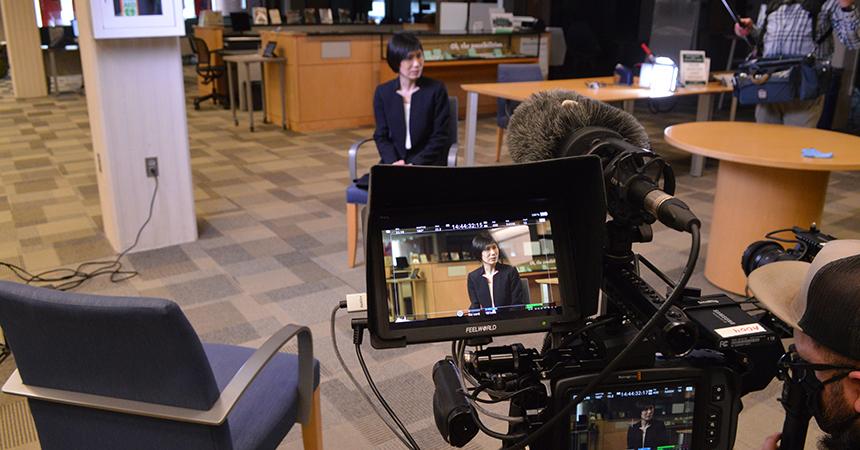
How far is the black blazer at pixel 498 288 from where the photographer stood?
1.07 m

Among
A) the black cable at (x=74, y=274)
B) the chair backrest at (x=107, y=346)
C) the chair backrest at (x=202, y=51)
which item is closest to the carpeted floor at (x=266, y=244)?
the black cable at (x=74, y=274)

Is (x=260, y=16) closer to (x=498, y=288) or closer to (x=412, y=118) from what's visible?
(x=412, y=118)

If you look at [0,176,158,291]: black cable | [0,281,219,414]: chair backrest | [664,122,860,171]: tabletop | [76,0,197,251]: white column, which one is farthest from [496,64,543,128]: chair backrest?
[0,281,219,414]: chair backrest

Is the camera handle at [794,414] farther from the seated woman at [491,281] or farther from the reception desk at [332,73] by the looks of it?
the reception desk at [332,73]

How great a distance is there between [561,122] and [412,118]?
8.60 ft

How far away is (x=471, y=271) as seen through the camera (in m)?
1.08

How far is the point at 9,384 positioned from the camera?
1.49 m

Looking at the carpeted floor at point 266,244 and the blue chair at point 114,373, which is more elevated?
the blue chair at point 114,373

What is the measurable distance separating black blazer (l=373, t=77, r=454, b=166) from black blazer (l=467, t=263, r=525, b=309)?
2.67 m

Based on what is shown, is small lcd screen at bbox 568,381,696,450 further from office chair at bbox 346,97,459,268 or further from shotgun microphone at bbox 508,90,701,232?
office chair at bbox 346,97,459,268

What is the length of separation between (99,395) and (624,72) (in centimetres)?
513

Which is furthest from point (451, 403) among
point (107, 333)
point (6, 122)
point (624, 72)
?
point (6, 122)

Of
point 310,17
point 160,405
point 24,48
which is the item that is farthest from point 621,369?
point 24,48

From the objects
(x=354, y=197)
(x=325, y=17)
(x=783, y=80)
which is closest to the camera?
(x=354, y=197)
